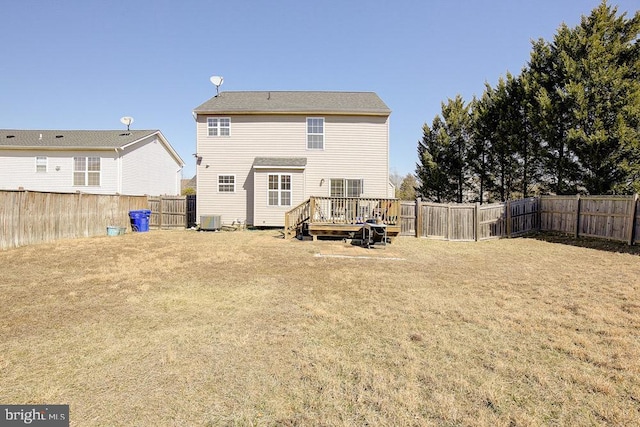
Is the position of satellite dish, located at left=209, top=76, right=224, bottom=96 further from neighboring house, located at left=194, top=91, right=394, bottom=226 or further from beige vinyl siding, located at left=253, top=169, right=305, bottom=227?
beige vinyl siding, located at left=253, top=169, right=305, bottom=227

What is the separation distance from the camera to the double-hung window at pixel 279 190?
15.7 metres

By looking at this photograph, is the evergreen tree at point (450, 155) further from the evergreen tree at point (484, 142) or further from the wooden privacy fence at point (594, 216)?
the wooden privacy fence at point (594, 216)

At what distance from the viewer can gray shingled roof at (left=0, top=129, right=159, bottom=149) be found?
17609mm

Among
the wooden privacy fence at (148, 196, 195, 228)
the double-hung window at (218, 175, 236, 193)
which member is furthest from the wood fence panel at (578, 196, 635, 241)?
the wooden privacy fence at (148, 196, 195, 228)

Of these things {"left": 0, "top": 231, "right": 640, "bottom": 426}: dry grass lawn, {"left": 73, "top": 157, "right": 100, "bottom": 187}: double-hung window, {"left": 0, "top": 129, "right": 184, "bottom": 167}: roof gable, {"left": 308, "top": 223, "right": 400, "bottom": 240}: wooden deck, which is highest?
{"left": 0, "top": 129, "right": 184, "bottom": 167}: roof gable

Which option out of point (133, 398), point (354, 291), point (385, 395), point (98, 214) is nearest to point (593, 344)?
point (385, 395)

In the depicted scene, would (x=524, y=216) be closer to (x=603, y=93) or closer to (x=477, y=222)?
(x=477, y=222)

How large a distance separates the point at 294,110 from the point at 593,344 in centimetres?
1539

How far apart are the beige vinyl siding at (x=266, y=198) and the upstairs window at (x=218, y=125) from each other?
3369mm

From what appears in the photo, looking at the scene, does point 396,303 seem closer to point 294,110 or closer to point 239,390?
point 239,390

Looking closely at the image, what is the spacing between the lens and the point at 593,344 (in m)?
3.55

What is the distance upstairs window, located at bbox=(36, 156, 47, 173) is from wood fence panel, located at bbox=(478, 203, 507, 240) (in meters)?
24.7

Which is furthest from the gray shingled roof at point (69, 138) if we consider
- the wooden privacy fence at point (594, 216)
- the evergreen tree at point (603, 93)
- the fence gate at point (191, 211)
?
the evergreen tree at point (603, 93)

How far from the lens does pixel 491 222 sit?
45.7 ft
